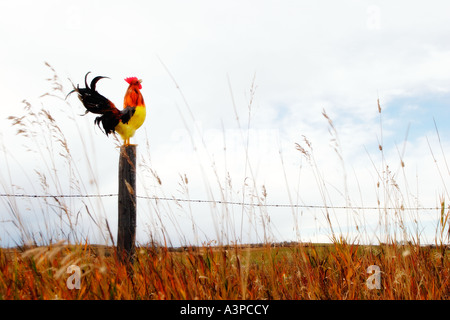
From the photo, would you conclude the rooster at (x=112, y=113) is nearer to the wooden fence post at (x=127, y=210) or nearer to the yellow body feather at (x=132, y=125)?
the yellow body feather at (x=132, y=125)

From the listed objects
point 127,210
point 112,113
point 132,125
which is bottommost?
point 127,210

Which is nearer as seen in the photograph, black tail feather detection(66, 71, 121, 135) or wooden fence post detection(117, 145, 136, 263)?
wooden fence post detection(117, 145, 136, 263)

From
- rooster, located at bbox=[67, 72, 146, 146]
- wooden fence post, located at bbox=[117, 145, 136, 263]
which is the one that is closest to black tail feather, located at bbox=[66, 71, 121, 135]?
rooster, located at bbox=[67, 72, 146, 146]

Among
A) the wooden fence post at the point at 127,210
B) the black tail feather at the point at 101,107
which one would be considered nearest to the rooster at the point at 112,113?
the black tail feather at the point at 101,107

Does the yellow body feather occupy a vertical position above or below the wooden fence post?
above

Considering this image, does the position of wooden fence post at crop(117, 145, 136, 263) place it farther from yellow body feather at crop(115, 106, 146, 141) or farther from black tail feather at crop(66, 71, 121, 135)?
black tail feather at crop(66, 71, 121, 135)

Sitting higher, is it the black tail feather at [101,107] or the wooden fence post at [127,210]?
the black tail feather at [101,107]

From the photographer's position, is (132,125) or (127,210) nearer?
(127,210)

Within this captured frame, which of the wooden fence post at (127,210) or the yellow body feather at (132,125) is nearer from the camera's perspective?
the wooden fence post at (127,210)

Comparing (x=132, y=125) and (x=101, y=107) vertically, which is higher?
A: (x=101, y=107)

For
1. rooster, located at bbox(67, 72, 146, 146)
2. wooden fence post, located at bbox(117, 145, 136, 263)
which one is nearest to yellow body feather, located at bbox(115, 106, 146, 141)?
rooster, located at bbox(67, 72, 146, 146)

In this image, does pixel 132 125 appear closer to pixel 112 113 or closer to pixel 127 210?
pixel 112 113

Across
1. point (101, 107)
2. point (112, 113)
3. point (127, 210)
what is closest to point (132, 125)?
point (112, 113)

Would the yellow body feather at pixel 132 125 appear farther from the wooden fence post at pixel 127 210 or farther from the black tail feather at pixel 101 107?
the wooden fence post at pixel 127 210
